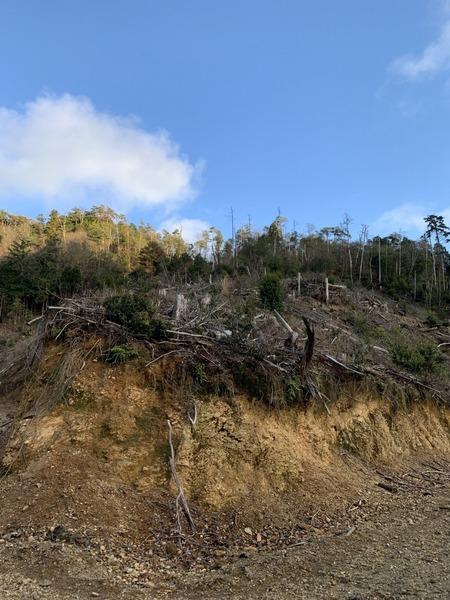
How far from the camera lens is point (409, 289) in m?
41.6

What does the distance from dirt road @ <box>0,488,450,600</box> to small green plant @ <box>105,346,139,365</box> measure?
2974 millimetres

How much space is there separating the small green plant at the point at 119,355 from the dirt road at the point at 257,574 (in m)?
2.97

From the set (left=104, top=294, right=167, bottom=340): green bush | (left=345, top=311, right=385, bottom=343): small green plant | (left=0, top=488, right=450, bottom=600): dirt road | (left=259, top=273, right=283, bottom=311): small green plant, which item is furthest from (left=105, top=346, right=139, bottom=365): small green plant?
(left=345, top=311, right=385, bottom=343): small green plant

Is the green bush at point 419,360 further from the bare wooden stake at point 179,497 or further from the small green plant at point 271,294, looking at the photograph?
the bare wooden stake at point 179,497

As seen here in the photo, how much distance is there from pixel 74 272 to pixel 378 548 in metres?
28.6

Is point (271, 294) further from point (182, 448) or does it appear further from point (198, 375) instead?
point (182, 448)

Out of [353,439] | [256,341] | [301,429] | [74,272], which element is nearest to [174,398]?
[256,341]

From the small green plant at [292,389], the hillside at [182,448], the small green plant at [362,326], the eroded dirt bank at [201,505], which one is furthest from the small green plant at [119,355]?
the small green plant at [362,326]

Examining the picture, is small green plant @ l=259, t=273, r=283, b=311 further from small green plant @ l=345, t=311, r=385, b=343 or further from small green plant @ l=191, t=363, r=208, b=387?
small green plant @ l=191, t=363, r=208, b=387

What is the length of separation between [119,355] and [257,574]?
156 inches

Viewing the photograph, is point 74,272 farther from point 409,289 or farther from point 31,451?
point 409,289

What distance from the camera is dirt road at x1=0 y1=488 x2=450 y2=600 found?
15.0 feet

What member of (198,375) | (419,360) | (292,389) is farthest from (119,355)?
(419,360)

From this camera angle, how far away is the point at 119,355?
7461 millimetres
